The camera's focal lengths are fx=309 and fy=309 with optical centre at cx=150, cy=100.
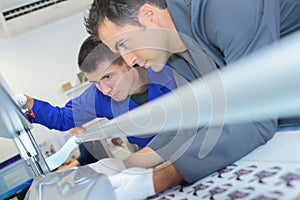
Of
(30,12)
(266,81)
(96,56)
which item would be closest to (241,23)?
(266,81)

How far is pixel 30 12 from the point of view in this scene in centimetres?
350

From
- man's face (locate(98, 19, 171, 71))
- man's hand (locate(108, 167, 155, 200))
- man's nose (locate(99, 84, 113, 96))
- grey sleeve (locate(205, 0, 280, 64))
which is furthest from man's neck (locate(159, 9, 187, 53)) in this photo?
man's nose (locate(99, 84, 113, 96))

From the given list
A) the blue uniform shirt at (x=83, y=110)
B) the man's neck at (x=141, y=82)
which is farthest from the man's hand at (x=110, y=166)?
the man's neck at (x=141, y=82)

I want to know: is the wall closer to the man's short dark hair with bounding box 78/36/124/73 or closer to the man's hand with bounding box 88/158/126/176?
the man's short dark hair with bounding box 78/36/124/73

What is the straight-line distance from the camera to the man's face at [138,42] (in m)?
1.09

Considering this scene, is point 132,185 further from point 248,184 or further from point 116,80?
point 116,80

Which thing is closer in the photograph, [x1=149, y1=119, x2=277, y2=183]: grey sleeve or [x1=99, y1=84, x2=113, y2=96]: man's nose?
[x1=149, y1=119, x2=277, y2=183]: grey sleeve

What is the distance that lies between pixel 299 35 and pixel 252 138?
1.59 feet

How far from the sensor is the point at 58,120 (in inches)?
74.7

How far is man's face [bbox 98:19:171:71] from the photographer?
3.59 ft

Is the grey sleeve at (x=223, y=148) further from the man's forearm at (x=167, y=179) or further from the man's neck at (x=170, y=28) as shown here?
the man's neck at (x=170, y=28)

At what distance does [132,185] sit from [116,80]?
0.95 m

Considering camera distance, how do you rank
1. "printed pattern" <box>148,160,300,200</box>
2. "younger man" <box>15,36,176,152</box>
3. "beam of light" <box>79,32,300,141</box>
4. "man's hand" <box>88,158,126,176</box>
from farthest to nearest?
1. "younger man" <box>15,36,176,152</box>
2. "man's hand" <box>88,158,126,176</box>
3. "printed pattern" <box>148,160,300,200</box>
4. "beam of light" <box>79,32,300,141</box>

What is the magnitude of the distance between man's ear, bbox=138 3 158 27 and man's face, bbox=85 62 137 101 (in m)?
0.55
